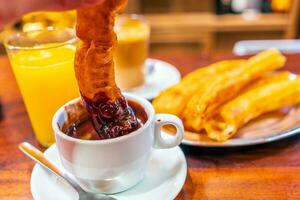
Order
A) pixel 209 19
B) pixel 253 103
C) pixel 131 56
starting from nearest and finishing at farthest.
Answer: pixel 253 103
pixel 131 56
pixel 209 19

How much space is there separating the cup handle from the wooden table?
0.19 ft

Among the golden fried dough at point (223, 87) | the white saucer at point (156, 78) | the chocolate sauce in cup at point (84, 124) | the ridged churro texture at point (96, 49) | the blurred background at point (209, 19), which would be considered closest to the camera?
the ridged churro texture at point (96, 49)

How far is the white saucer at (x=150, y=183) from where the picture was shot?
20.2 inches

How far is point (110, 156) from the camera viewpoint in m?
0.48

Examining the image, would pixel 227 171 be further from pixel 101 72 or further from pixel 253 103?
pixel 101 72

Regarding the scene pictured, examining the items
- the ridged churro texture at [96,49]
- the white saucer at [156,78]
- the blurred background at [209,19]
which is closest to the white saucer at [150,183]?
the ridged churro texture at [96,49]

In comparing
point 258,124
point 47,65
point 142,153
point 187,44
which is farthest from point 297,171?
point 187,44

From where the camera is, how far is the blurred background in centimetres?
191

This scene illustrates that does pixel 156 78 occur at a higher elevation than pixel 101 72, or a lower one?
lower

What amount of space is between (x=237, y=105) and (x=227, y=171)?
0.12 meters

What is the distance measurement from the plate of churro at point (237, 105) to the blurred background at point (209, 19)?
1174 mm

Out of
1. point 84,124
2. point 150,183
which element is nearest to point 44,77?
point 84,124

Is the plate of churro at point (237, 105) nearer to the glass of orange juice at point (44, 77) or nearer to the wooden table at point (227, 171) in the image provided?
the wooden table at point (227, 171)

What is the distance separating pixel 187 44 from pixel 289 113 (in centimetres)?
138
